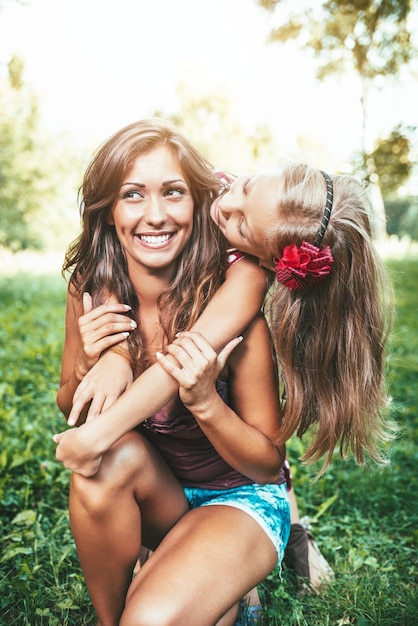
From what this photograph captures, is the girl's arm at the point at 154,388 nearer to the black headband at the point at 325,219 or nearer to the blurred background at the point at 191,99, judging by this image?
the black headband at the point at 325,219

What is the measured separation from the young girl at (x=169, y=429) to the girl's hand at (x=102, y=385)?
93 millimetres

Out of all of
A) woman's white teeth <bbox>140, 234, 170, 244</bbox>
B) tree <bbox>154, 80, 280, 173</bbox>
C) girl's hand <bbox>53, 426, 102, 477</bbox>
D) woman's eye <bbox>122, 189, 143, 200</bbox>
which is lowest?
girl's hand <bbox>53, 426, 102, 477</bbox>

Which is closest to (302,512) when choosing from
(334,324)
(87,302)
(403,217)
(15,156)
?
(334,324)

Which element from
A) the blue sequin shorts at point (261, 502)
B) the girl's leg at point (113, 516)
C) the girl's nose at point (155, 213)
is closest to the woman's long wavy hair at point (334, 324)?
the blue sequin shorts at point (261, 502)

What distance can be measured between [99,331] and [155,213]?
1.65 ft

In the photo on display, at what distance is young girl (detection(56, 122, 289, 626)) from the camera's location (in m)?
1.93

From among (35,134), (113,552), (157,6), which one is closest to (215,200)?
(113,552)

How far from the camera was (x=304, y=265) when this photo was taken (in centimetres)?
201

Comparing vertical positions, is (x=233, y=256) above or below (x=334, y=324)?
above

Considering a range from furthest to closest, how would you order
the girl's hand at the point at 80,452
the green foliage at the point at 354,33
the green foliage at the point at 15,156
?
the green foliage at the point at 15,156, the green foliage at the point at 354,33, the girl's hand at the point at 80,452

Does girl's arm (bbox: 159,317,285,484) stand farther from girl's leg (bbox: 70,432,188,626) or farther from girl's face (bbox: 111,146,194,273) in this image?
girl's face (bbox: 111,146,194,273)

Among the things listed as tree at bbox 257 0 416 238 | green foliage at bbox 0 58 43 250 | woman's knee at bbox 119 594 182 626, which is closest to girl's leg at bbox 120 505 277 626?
woman's knee at bbox 119 594 182 626

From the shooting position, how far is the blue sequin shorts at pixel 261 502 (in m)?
2.19

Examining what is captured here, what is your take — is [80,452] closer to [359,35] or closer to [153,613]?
[153,613]
